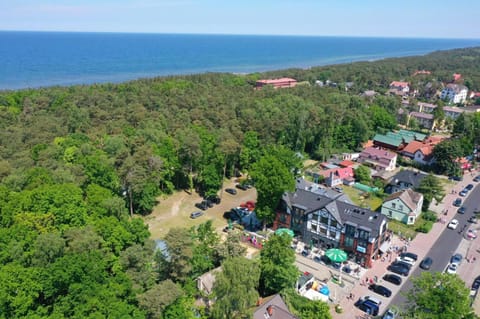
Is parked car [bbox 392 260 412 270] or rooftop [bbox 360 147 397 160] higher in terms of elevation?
→ rooftop [bbox 360 147 397 160]

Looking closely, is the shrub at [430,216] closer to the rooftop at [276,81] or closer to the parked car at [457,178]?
the parked car at [457,178]

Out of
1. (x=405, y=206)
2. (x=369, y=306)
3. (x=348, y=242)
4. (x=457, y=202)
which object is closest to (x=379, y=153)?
(x=457, y=202)

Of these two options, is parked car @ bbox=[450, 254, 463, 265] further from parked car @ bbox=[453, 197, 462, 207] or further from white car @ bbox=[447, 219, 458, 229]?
parked car @ bbox=[453, 197, 462, 207]

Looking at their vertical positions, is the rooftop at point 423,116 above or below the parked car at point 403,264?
above

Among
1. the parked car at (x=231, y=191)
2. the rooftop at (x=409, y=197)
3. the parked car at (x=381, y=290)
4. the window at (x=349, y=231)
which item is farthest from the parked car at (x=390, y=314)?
the parked car at (x=231, y=191)

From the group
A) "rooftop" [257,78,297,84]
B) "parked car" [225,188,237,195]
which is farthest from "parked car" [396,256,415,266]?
"rooftop" [257,78,297,84]
